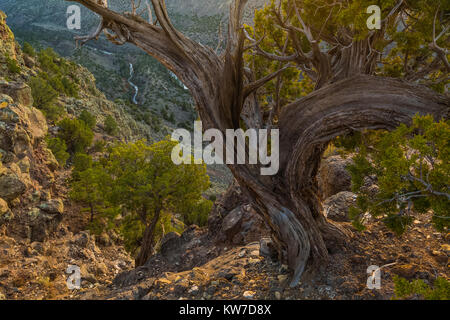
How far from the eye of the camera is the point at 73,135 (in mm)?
20281

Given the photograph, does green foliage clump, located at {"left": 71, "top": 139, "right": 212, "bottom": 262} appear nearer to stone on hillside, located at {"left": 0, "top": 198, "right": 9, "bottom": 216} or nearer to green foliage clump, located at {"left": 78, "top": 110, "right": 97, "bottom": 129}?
stone on hillside, located at {"left": 0, "top": 198, "right": 9, "bottom": 216}

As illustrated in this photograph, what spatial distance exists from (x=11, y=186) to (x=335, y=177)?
1243 cm

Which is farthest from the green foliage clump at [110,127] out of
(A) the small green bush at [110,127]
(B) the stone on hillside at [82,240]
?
(B) the stone on hillside at [82,240]

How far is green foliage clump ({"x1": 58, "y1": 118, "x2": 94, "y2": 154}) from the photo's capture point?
65.6 feet

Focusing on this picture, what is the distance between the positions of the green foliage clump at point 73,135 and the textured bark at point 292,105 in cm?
1844

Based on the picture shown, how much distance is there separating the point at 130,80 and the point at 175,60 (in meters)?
74.8

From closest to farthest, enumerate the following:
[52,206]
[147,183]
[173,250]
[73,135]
→ [147,183]
[173,250]
[52,206]
[73,135]

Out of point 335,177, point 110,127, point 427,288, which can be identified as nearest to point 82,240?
point 335,177

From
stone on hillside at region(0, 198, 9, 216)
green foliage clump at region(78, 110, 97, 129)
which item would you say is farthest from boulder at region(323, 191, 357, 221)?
green foliage clump at region(78, 110, 97, 129)

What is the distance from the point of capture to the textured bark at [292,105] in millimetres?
3941

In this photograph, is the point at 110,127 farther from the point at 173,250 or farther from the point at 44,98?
the point at 173,250

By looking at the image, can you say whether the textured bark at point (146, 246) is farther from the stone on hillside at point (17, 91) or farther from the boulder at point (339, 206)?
the stone on hillside at point (17, 91)

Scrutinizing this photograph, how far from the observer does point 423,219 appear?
6480mm
